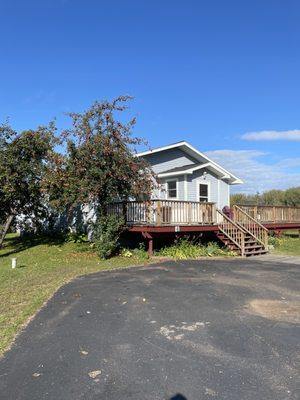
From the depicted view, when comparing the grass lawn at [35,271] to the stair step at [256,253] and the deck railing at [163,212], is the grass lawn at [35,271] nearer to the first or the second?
the deck railing at [163,212]

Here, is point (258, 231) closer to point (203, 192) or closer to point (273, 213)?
point (203, 192)

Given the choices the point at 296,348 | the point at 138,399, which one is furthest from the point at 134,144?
the point at 138,399

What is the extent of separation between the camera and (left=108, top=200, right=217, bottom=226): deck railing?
15992mm

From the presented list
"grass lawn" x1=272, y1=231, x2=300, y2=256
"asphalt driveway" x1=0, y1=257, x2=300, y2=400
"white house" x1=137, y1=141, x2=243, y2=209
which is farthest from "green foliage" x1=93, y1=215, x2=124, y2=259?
"grass lawn" x1=272, y1=231, x2=300, y2=256

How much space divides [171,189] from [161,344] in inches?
632

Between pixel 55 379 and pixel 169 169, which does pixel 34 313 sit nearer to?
pixel 55 379

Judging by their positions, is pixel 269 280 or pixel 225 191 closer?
pixel 269 280

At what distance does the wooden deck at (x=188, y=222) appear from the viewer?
52.2 ft

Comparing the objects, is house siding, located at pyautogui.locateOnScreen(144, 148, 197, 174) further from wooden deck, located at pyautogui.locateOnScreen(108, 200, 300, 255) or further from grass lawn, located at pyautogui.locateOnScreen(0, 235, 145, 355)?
grass lawn, located at pyautogui.locateOnScreen(0, 235, 145, 355)

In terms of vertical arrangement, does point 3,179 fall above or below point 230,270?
above

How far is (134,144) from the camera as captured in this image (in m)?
15.4

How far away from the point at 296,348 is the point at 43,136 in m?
15.2

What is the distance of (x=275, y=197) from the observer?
180 feet

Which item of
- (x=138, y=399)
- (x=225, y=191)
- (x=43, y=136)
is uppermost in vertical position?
(x=43, y=136)
